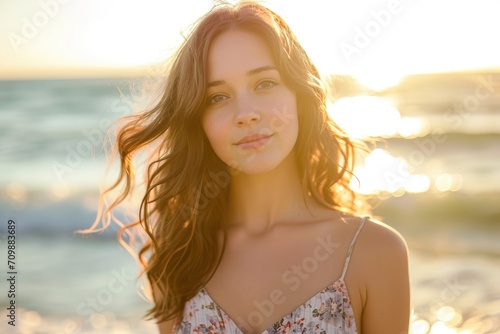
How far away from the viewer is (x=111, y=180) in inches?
512

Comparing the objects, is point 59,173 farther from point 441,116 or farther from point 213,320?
point 213,320

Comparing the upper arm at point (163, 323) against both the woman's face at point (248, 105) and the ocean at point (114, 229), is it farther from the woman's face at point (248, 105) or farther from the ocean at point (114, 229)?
the ocean at point (114, 229)

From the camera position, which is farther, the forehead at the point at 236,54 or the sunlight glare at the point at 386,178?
the sunlight glare at the point at 386,178

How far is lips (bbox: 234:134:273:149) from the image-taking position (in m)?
3.41

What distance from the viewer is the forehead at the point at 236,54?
11.4 feet

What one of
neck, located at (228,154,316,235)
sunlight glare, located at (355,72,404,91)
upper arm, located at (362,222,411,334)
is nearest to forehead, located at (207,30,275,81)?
neck, located at (228,154,316,235)

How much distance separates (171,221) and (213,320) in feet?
1.94

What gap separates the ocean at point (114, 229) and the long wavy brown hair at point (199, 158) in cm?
46

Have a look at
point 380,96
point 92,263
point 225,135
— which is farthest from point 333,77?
point 380,96

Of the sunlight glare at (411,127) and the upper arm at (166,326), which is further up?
the sunlight glare at (411,127)

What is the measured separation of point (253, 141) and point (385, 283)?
0.78 meters

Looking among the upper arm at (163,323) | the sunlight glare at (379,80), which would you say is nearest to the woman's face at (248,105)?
the upper arm at (163,323)

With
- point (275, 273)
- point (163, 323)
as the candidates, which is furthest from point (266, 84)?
point (163, 323)

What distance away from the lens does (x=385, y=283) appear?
339 cm
